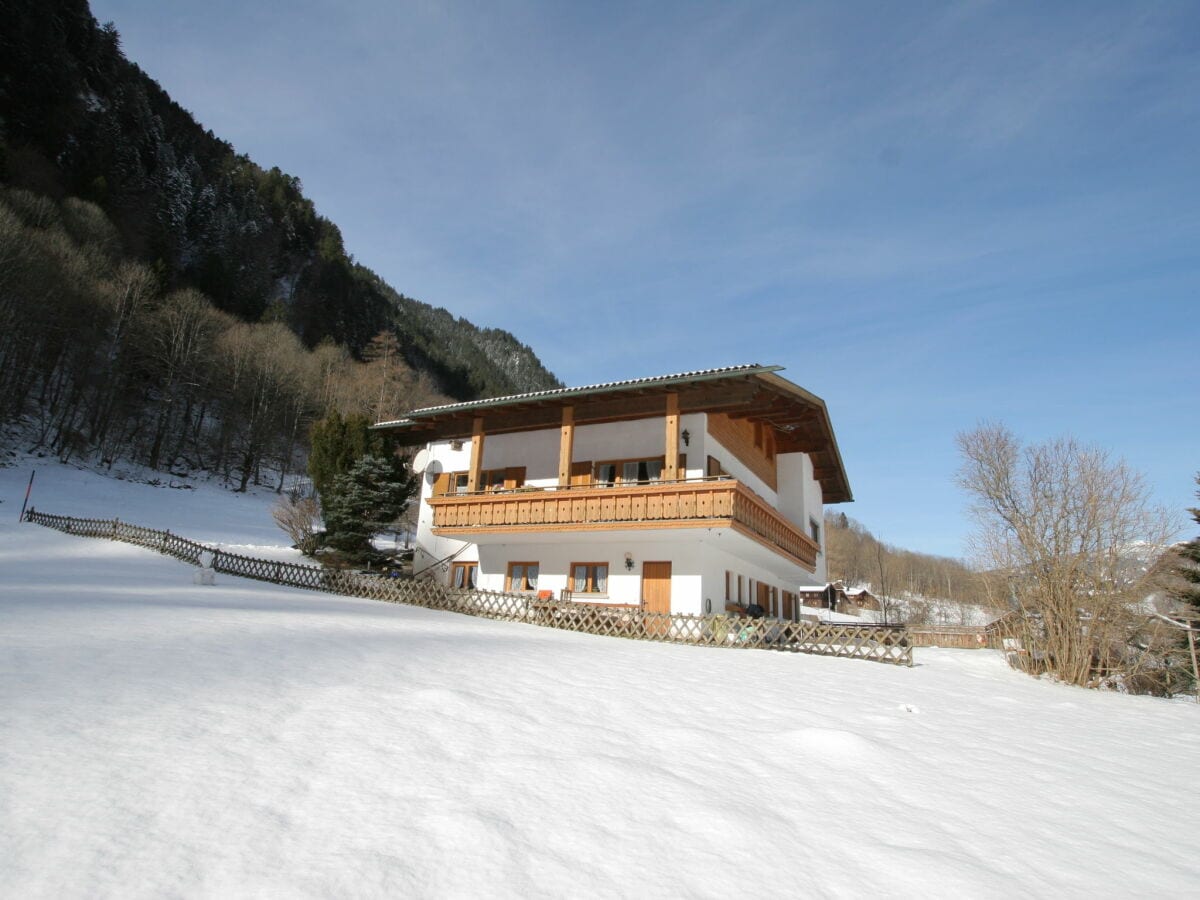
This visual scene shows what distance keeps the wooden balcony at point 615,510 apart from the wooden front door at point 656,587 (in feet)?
6.86

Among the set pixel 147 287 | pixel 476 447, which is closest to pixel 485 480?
pixel 476 447

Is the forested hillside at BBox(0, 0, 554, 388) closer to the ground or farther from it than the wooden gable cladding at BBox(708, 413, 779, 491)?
farther from it

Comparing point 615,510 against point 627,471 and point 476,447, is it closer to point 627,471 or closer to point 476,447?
point 627,471

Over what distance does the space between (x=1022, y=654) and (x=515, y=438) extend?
17.3 metres

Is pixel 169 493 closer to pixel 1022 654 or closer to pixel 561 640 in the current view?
pixel 561 640

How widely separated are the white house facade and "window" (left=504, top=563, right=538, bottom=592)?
38 millimetres

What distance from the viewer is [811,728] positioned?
24.8 ft

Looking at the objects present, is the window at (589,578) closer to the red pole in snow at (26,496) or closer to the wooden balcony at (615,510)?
the wooden balcony at (615,510)

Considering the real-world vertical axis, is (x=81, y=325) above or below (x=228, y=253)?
below

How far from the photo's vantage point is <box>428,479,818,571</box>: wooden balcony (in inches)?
698

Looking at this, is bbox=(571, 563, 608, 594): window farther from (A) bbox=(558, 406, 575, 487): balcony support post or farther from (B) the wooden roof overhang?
(B) the wooden roof overhang

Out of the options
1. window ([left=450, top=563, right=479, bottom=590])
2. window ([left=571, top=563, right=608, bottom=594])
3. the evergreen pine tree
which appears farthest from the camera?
the evergreen pine tree

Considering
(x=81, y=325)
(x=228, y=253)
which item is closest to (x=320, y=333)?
(x=228, y=253)

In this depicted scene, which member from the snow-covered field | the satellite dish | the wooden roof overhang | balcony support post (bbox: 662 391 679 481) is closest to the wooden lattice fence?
balcony support post (bbox: 662 391 679 481)
